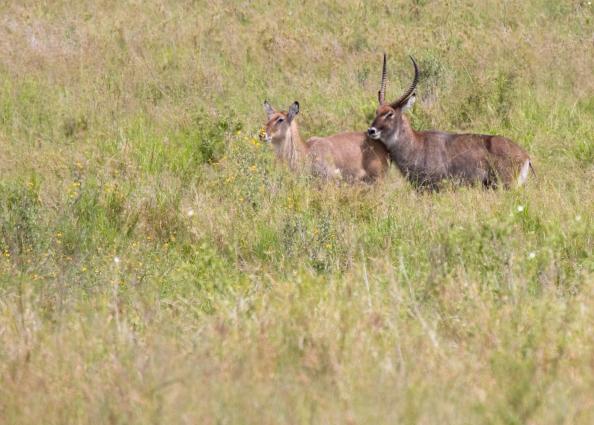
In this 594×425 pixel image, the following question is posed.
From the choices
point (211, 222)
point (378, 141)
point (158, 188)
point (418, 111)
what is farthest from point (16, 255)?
point (418, 111)

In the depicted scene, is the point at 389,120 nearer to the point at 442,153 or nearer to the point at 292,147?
the point at 442,153

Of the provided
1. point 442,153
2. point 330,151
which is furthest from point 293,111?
point 442,153

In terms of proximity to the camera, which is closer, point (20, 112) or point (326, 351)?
point (326, 351)

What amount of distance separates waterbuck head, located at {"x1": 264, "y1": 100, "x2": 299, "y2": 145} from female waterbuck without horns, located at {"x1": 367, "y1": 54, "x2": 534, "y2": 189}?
0.84 metres

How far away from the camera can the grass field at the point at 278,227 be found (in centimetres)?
343

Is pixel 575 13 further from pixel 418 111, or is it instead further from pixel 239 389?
pixel 239 389

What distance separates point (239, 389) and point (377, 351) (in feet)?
2.06

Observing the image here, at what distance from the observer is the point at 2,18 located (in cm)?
1373

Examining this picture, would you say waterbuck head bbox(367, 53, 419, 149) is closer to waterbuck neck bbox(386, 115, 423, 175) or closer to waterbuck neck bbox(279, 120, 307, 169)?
waterbuck neck bbox(386, 115, 423, 175)

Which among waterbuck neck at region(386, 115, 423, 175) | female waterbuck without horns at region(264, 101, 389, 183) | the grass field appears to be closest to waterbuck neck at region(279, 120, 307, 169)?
female waterbuck without horns at region(264, 101, 389, 183)

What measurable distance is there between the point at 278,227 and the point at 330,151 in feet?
9.93

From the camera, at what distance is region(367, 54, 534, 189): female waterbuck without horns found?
8.50 m

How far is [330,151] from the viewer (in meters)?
9.26

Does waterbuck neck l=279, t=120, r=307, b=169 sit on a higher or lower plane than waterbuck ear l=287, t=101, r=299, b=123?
lower
